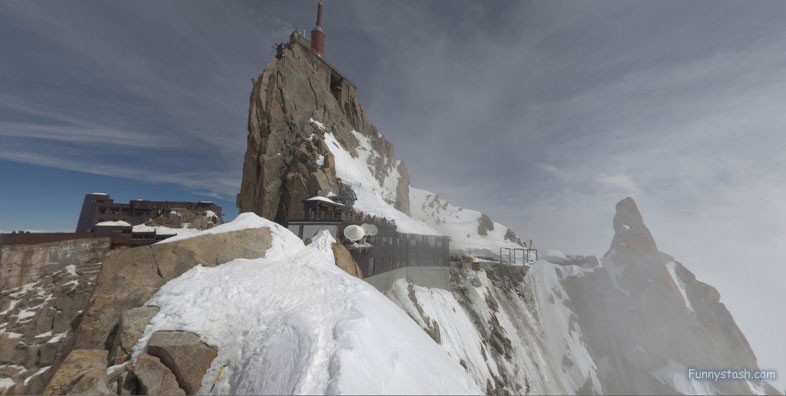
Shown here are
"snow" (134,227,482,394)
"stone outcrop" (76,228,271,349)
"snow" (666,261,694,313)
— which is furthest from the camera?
"snow" (666,261,694,313)

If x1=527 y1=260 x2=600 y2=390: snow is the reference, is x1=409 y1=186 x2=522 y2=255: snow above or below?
above

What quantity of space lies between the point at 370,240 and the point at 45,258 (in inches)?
1054

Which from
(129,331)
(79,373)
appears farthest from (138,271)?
(79,373)

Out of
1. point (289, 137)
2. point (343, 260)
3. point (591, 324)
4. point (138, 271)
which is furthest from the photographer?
point (591, 324)

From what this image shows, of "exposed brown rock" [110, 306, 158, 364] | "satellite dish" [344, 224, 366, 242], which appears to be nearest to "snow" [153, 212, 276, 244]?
"exposed brown rock" [110, 306, 158, 364]

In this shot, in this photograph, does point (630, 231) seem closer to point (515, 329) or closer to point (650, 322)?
point (650, 322)

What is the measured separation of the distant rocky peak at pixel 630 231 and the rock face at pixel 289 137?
78.7 metres

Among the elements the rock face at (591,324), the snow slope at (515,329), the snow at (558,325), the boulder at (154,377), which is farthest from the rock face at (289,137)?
the snow at (558,325)

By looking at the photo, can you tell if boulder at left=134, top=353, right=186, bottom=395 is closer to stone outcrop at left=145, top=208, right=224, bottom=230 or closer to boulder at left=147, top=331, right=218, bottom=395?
boulder at left=147, top=331, right=218, bottom=395

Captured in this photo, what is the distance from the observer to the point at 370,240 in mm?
24828

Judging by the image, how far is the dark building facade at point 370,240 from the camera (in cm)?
2234

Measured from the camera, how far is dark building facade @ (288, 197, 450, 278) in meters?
22.3

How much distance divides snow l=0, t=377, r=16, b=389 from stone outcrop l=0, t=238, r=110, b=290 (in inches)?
272

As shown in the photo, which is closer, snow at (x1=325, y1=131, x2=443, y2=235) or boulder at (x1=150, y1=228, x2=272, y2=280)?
boulder at (x1=150, y1=228, x2=272, y2=280)
